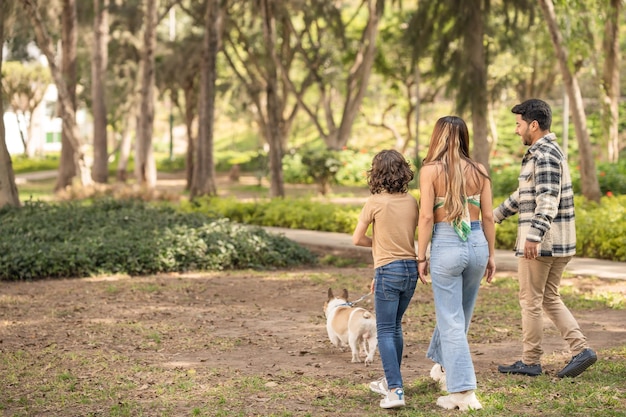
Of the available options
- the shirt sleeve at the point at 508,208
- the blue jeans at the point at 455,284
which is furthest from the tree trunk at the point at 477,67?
the blue jeans at the point at 455,284

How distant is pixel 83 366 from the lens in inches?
301

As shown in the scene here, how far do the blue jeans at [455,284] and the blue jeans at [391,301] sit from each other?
17 cm

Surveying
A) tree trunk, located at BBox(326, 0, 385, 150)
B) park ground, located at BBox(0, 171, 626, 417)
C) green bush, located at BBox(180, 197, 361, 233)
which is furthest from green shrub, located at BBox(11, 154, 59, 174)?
park ground, located at BBox(0, 171, 626, 417)

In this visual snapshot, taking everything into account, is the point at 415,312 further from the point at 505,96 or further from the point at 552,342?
the point at 505,96

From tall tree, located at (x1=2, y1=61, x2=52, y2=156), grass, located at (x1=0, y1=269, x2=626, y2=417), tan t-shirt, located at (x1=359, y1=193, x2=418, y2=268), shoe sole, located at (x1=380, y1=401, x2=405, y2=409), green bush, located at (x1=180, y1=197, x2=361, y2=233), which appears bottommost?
grass, located at (x1=0, y1=269, x2=626, y2=417)

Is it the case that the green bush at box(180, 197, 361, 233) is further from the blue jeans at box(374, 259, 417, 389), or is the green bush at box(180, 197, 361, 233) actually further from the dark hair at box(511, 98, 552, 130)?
the blue jeans at box(374, 259, 417, 389)

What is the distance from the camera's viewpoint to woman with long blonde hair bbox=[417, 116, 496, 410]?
5832 mm

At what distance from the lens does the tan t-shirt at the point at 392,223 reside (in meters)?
5.98

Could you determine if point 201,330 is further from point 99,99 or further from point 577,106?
point 99,99

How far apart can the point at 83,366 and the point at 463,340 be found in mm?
3184

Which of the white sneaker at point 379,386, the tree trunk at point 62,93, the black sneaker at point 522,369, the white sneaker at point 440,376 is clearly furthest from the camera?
the tree trunk at point 62,93

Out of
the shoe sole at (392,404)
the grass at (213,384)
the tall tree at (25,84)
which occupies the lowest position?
the grass at (213,384)

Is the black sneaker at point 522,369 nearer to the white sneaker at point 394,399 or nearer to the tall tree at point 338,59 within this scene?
the white sneaker at point 394,399

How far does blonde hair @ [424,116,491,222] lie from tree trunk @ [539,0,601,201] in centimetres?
1088
